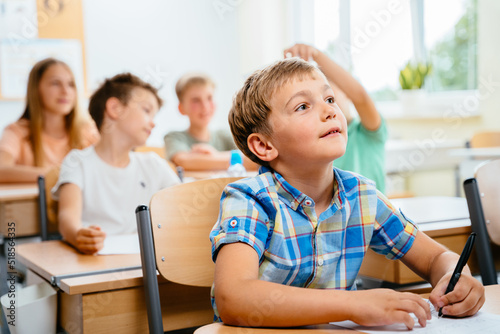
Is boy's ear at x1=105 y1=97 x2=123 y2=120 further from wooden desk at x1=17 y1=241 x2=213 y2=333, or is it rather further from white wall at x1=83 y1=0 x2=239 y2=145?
white wall at x1=83 y1=0 x2=239 y2=145

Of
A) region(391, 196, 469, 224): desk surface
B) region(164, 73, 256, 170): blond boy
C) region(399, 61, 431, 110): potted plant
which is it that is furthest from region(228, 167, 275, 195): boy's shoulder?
region(399, 61, 431, 110): potted plant

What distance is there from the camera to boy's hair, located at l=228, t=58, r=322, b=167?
42.0 inches

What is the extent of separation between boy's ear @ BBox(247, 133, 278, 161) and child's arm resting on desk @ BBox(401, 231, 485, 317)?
0.32 metres

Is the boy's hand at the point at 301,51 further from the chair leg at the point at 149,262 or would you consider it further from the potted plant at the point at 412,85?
the potted plant at the point at 412,85

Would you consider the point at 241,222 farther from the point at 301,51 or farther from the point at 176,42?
the point at 176,42

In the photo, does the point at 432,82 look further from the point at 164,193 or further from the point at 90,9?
the point at 164,193

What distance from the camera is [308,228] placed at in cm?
104

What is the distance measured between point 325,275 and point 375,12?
491 cm

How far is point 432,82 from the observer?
524cm

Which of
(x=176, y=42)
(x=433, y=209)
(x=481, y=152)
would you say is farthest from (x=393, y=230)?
(x=176, y=42)

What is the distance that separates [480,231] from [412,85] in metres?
3.79

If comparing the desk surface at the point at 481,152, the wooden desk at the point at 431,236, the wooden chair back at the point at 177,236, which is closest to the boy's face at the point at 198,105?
the desk surface at the point at 481,152

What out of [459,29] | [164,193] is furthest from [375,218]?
[459,29]

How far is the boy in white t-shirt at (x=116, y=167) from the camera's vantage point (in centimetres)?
207
